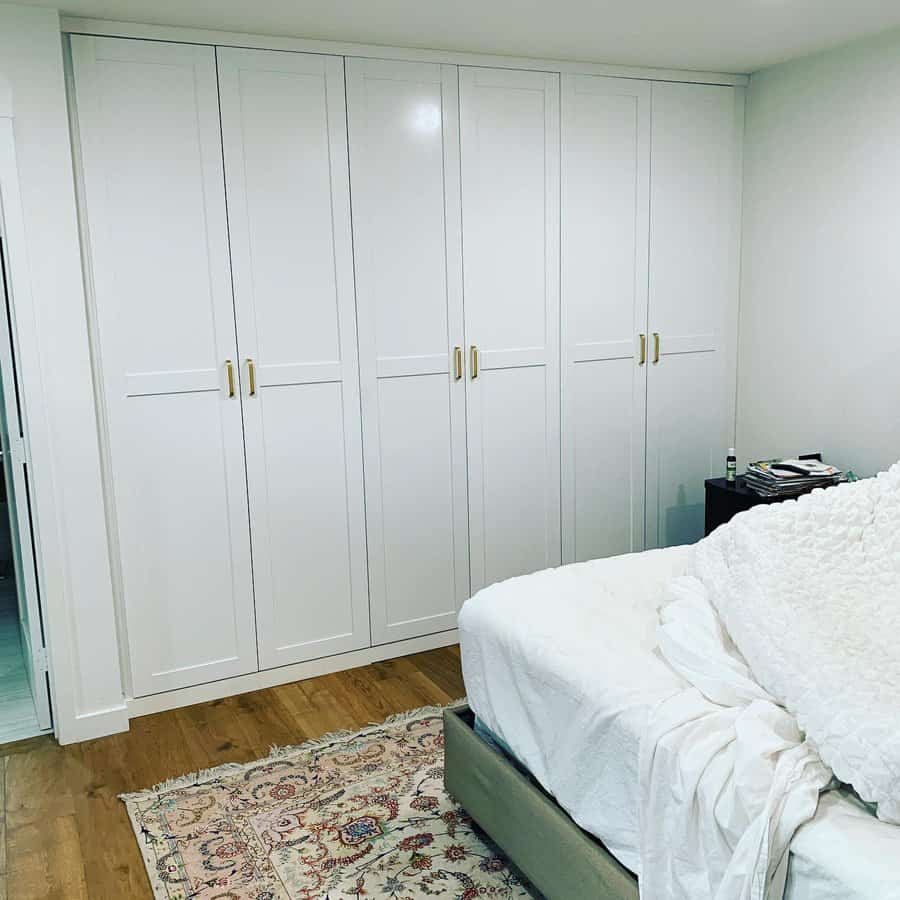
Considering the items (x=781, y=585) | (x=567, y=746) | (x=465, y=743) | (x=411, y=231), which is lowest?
(x=465, y=743)

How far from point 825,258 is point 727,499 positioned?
1.09 m

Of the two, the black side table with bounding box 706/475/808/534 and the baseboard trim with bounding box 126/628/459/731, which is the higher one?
the black side table with bounding box 706/475/808/534

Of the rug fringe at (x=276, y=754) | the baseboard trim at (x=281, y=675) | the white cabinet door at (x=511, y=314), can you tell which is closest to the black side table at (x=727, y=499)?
the white cabinet door at (x=511, y=314)

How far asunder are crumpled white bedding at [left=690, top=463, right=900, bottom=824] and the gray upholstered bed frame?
0.53 meters

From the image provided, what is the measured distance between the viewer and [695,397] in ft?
14.3

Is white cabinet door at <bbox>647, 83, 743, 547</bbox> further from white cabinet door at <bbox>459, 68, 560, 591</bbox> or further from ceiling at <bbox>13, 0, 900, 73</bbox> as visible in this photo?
white cabinet door at <bbox>459, 68, 560, 591</bbox>

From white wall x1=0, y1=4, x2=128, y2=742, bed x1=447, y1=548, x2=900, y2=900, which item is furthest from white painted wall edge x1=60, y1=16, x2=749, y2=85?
bed x1=447, y1=548, x2=900, y2=900

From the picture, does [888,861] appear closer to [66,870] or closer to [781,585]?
[781,585]

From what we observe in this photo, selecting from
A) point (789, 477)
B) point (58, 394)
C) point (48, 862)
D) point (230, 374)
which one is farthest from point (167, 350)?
point (789, 477)

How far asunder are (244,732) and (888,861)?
2321 mm

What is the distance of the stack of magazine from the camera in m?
3.72

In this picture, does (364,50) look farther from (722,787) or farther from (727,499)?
(722,787)

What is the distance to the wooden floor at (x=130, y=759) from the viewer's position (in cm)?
252

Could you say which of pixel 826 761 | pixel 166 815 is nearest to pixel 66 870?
pixel 166 815
